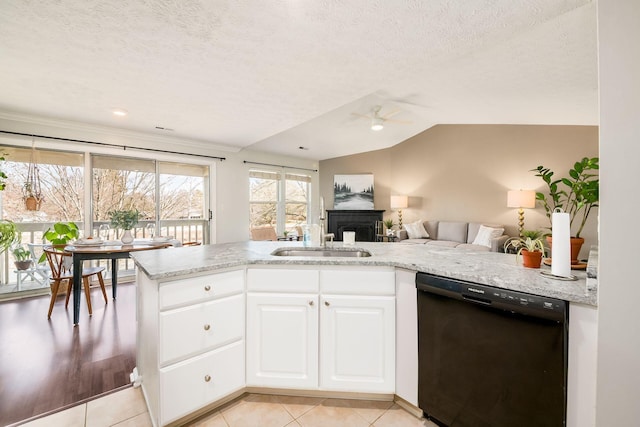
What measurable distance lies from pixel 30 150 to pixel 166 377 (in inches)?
166

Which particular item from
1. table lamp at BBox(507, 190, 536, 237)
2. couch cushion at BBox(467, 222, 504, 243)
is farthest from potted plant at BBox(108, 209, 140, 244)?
table lamp at BBox(507, 190, 536, 237)

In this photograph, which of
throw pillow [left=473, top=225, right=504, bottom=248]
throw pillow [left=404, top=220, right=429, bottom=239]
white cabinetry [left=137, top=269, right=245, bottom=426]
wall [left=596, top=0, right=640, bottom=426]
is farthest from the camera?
throw pillow [left=404, top=220, right=429, bottom=239]

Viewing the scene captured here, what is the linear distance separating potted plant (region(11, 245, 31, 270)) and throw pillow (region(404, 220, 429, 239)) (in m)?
6.25

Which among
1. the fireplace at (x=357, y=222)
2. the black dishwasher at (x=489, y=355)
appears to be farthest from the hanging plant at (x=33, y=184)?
the fireplace at (x=357, y=222)

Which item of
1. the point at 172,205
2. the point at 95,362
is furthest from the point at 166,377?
the point at 172,205

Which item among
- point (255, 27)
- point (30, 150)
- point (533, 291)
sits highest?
point (255, 27)

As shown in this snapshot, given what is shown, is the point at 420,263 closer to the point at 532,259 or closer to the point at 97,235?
the point at 532,259

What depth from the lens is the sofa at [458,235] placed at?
4887mm

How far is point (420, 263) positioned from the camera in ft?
5.16

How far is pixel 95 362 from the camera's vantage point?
2.16 metres

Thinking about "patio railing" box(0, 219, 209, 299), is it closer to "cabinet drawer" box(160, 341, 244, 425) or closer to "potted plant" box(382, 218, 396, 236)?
"cabinet drawer" box(160, 341, 244, 425)

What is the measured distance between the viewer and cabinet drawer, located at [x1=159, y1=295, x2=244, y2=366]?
4.66 ft

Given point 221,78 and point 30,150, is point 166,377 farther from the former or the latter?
point 30,150

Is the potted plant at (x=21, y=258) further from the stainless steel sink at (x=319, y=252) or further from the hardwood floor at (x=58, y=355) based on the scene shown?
the stainless steel sink at (x=319, y=252)
